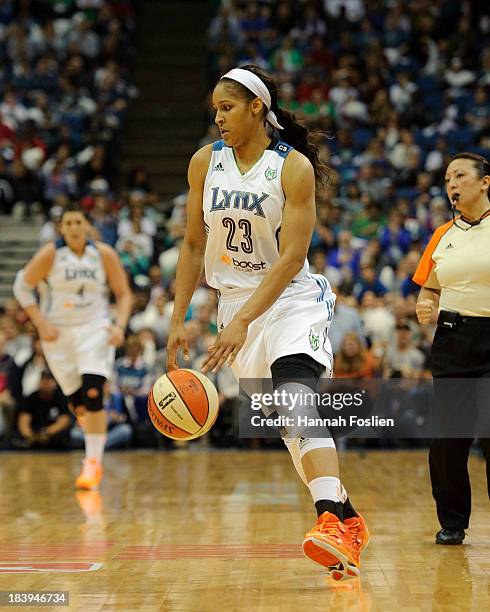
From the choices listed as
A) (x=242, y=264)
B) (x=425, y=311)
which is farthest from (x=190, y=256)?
(x=425, y=311)

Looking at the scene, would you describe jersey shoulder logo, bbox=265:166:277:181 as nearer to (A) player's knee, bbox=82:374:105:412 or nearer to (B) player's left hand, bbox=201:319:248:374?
(B) player's left hand, bbox=201:319:248:374

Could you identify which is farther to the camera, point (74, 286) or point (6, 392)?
point (6, 392)

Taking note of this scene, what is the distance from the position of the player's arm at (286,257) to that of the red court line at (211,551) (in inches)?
42.0

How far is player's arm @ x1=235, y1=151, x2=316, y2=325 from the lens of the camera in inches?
197

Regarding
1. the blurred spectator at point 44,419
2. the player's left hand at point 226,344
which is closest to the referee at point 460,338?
the player's left hand at point 226,344

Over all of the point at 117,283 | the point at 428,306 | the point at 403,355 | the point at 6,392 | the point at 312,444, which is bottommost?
the point at 312,444

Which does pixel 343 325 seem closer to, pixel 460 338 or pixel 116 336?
pixel 116 336

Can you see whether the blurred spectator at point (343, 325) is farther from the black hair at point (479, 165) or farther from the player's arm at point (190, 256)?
the player's arm at point (190, 256)

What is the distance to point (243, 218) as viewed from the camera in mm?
5266

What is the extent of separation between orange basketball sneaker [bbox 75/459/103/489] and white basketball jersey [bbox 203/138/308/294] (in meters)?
3.93

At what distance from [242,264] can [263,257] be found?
0.36 feet

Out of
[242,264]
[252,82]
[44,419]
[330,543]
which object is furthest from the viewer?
[44,419]

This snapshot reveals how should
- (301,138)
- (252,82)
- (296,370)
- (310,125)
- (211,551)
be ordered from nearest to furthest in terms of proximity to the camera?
(296,370) → (252,82) → (301,138) → (211,551) → (310,125)

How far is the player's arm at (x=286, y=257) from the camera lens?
490cm
